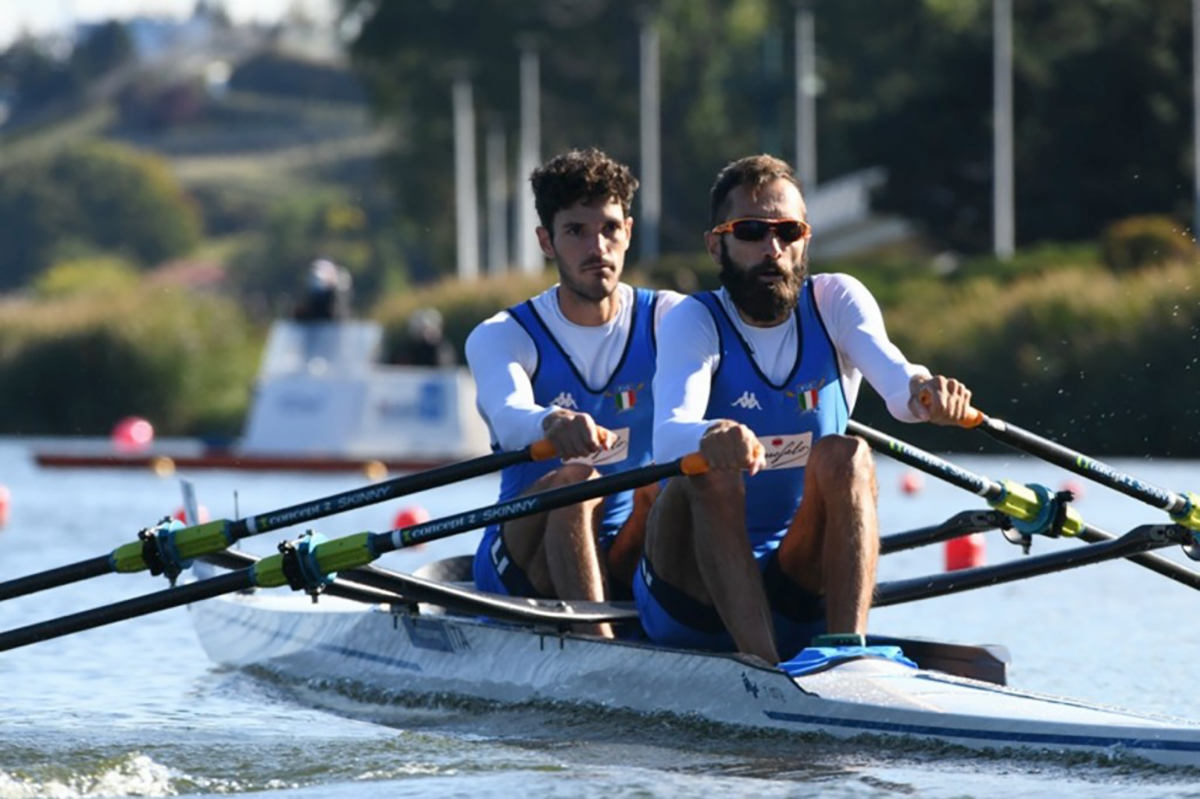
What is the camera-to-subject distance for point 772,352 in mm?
6828

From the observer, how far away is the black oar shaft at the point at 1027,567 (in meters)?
7.11

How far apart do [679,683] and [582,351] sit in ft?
3.99

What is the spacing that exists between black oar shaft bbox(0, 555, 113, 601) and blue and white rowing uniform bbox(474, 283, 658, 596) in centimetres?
128

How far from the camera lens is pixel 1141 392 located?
2200 centimetres

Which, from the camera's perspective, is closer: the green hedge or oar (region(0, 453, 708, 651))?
oar (region(0, 453, 708, 651))

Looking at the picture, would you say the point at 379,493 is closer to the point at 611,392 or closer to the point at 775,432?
the point at 611,392

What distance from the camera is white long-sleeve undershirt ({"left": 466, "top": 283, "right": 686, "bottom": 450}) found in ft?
24.0

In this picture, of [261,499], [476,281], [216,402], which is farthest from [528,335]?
[476,281]

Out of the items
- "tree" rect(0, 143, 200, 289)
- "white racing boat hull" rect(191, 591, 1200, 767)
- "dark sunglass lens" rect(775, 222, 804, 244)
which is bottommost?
"white racing boat hull" rect(191, 591, 1200, 767)

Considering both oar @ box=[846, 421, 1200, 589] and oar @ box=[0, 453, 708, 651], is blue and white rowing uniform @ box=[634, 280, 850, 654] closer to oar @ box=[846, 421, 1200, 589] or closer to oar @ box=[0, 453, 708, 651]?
oar @ box=[846, 421, 1200, 589]

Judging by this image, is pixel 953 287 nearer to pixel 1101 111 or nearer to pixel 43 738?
pixel 1101 111

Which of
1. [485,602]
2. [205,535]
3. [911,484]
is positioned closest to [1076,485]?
[911,484]

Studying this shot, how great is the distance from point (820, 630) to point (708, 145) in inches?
1855

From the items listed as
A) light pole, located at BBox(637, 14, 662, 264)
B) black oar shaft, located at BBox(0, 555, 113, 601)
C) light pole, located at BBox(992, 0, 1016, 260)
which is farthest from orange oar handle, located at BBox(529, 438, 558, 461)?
light pole, located at BBox(637, 14, 662, 264)
